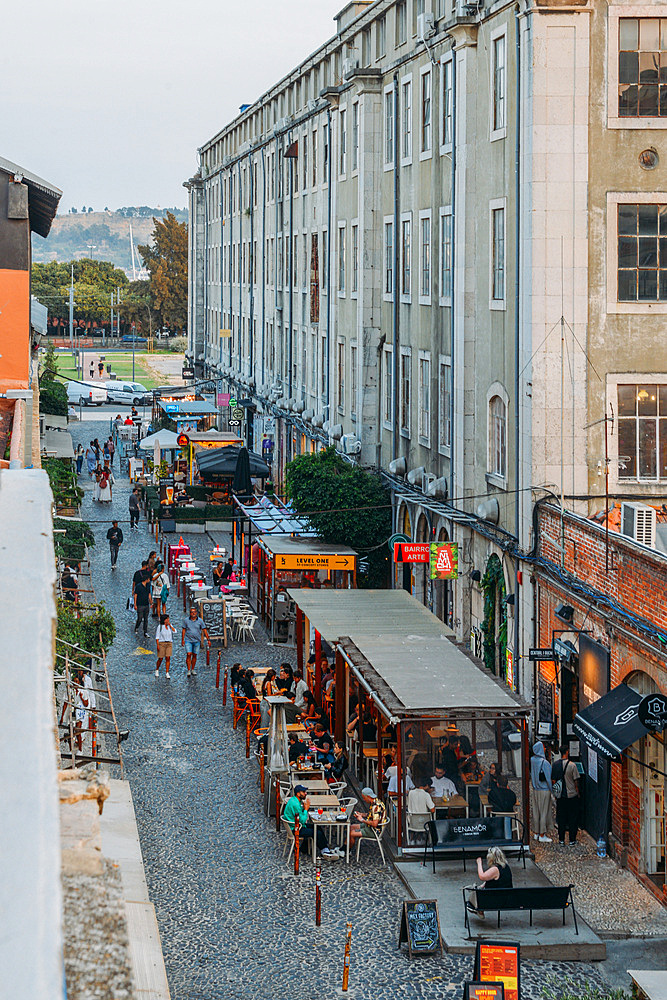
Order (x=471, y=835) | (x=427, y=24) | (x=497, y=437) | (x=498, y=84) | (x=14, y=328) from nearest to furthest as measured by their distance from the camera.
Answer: (x=471, y=835) < (x=498, y=84) < (x=497, y=437) < (x=14, y=328) < (x=427, y=24)

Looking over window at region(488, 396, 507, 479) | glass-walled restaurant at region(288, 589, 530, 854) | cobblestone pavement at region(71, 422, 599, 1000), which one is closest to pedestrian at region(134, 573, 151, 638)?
cobblestone pavement at region(71, 422, 599, 1000)

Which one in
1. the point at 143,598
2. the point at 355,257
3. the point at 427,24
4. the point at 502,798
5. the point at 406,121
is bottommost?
the point at 502,798

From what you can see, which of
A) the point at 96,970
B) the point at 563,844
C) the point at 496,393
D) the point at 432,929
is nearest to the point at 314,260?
the point at 496,393

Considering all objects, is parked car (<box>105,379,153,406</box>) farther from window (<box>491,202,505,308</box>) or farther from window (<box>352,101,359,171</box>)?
window (<box>491,202,505,308</box>)

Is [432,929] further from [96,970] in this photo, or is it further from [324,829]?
[96,970]

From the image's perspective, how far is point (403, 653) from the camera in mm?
22125

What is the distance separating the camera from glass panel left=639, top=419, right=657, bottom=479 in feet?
82.2

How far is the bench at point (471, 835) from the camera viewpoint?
749 inches

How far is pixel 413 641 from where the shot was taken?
23.1 metres

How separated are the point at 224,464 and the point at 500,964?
122 feet

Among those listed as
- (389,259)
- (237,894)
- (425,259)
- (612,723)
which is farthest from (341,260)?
(237,894)

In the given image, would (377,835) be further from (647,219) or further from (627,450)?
(647,219)

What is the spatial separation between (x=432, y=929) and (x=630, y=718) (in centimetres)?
433

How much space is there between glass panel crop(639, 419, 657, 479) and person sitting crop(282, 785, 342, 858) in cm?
935
